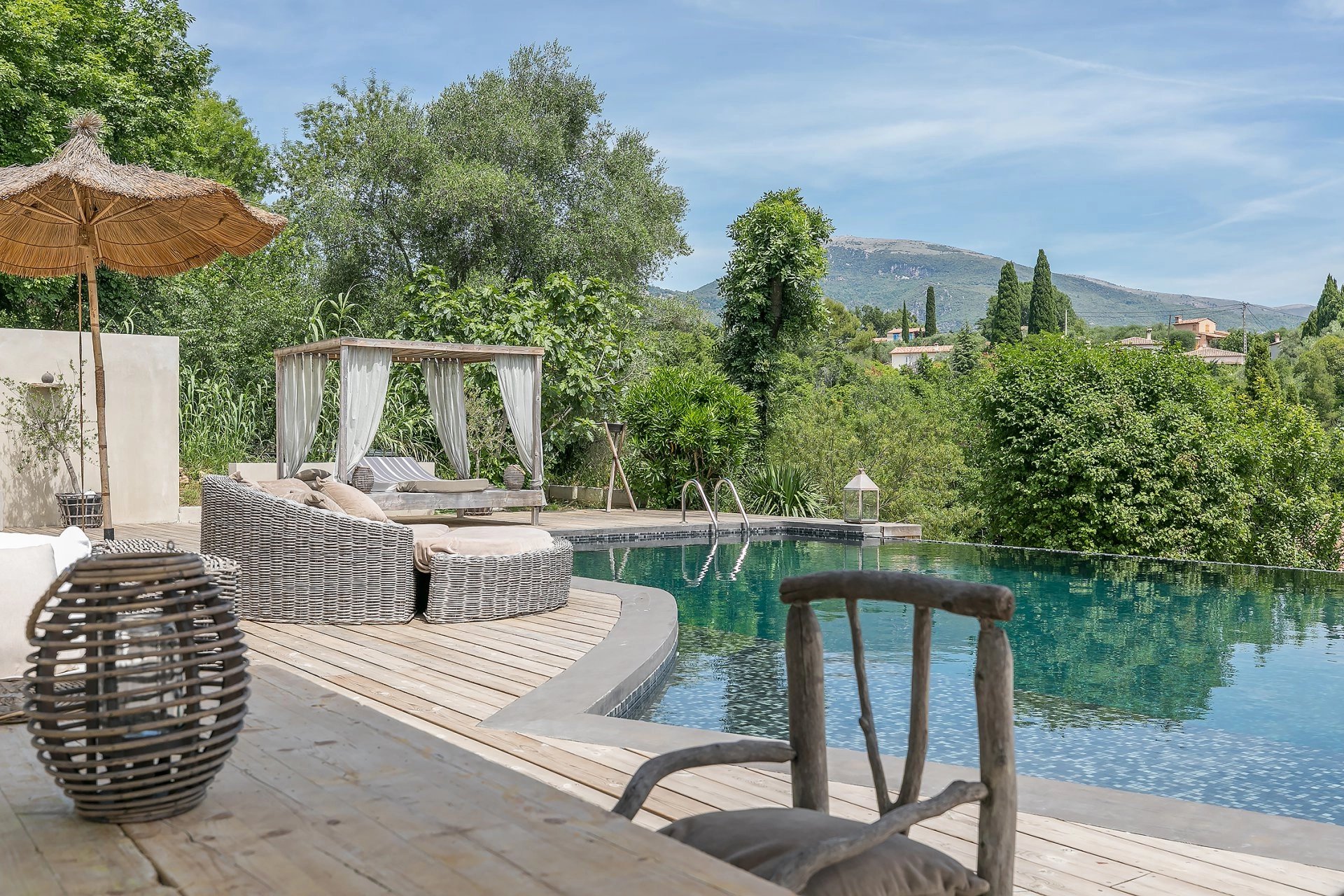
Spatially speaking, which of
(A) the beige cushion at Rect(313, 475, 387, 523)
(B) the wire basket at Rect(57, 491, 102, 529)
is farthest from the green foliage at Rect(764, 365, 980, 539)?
(A) the beige cushion at Rect(313, 475, 387, 523)

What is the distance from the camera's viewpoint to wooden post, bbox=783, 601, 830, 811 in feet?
5.47

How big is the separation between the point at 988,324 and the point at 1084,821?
171ft

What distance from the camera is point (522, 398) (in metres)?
10.6

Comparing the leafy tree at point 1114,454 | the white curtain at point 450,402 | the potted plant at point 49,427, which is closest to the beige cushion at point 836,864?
the potted plant at point 49,427

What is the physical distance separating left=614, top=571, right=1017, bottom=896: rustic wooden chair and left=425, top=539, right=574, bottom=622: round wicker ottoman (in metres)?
3.81

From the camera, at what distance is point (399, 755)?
1.54 meters

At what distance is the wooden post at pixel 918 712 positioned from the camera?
1.56 m

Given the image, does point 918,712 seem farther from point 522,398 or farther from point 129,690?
point 522,398

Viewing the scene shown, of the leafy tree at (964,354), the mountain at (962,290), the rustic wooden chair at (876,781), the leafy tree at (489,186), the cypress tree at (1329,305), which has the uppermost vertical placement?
the mountain at (962,290)

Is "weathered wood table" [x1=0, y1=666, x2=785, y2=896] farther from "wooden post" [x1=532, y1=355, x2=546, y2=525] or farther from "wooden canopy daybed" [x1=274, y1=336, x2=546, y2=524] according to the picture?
"wooden post" [x1=532, y1=355, x2=546, y2=525]

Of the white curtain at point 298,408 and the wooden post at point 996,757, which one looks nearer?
the wooden post at point 996,757

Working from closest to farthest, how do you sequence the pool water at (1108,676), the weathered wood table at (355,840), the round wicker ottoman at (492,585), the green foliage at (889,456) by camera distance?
the weathered wood table at (355,840) → the pool water at (1108,676) → the round wicker ottoman at (492,585) → the green foliage at (889,456)

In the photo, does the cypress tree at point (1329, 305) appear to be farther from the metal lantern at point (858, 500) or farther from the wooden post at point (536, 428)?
the wooden post at point (536, 428)

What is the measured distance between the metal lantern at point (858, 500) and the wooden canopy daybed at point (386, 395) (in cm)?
330
